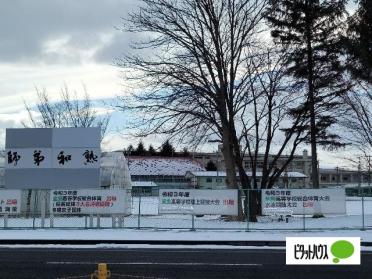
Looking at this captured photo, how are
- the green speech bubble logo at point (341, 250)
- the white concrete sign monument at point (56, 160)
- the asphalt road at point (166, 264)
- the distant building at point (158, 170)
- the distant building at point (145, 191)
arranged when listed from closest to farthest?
1. the green speech bubble logo at point (341, 250)
2. the asphalt road at point (166, 264)
3. the white concrete sign monument at point (56, 160)
4. the distant building at point (145, 191)
5. the distant building at point (158, 170)

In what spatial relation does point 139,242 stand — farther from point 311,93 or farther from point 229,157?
point 311,93

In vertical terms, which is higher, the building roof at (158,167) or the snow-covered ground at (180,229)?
the building roof at (158,167)

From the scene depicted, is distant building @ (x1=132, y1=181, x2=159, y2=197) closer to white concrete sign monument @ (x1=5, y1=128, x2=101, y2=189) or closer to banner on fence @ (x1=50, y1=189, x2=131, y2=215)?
banner on fence @ (x1=50, y1=189, x2=131, y2=215)

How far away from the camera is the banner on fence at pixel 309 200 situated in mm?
23375

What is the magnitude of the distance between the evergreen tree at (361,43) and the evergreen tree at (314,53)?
3447 mm

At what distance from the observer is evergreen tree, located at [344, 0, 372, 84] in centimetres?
2604

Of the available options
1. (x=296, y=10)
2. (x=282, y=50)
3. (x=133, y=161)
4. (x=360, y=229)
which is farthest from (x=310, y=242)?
(x=133, y=161)

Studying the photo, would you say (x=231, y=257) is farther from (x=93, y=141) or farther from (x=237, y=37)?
(x=237, y=37)

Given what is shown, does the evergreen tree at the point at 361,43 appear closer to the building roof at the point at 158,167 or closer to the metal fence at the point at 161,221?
the metal fence at the point at 161,221

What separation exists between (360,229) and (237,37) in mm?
11390

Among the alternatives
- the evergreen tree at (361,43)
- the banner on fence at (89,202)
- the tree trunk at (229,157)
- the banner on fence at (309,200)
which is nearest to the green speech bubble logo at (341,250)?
the banner on fence at (309,200)

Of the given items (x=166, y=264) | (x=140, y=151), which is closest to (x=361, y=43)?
(x=166, y=264)

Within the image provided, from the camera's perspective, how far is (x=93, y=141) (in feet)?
86.6

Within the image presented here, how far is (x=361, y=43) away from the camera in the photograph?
2617cm
